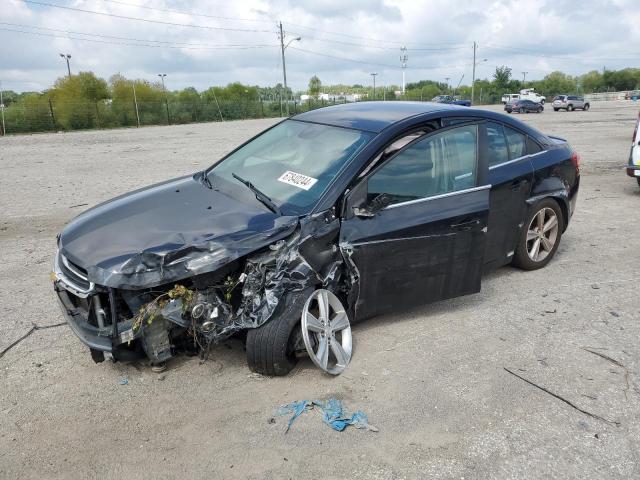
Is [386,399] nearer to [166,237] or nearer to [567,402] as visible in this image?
[567,402]

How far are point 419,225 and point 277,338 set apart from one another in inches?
50.9

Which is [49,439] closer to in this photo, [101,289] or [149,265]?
[101,289]

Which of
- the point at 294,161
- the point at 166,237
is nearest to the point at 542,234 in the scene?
the point at 294,161

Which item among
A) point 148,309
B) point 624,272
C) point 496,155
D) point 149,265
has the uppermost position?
point 496,155

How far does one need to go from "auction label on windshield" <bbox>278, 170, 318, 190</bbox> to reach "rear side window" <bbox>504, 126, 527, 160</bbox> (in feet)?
6.74

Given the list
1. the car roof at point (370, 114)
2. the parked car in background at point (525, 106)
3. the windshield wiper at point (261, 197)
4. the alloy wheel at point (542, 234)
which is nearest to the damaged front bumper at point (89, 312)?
the windshield wiper at point (261, 197)

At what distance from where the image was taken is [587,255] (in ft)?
19.1

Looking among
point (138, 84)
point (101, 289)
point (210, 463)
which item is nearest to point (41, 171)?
point (101, 289)

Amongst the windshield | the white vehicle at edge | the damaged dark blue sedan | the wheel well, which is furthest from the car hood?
the white vehicle at edge

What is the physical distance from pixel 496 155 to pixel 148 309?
3139 millimetres

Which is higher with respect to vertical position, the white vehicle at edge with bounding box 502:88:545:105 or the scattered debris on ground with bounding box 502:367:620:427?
the white vehicle at edge with bounding box 502:88:545:105

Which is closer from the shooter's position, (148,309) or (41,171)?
(148,309)

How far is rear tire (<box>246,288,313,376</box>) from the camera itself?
10.6 feet

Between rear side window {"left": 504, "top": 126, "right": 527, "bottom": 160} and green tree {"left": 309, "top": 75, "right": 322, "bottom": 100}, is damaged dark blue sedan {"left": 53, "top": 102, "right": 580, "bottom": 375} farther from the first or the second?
green tree {"left": 309, "top": 75, "right": 322, "bottom": 100}
